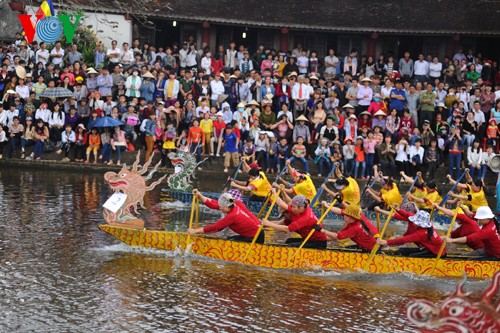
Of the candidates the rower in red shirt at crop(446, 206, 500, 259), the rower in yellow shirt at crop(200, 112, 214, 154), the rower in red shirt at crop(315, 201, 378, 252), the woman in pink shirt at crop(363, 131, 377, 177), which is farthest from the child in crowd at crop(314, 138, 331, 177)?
the rower in red shirt at crop(446, 206, 500, 259)

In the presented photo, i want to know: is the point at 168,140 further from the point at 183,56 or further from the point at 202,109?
the point at 183,56

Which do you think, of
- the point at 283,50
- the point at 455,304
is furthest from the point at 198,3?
the point at 455,304

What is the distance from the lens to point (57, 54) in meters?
30.3

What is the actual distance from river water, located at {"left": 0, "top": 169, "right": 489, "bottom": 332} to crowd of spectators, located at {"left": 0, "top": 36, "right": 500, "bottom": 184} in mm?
8892

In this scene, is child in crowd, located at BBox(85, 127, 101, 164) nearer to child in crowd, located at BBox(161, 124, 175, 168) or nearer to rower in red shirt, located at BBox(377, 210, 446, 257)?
child in crowd, located at BBox(161, 124, 175, 168)

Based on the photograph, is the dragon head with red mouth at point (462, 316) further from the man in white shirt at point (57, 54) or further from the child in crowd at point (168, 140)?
the man in white shirt at point (57, 54)

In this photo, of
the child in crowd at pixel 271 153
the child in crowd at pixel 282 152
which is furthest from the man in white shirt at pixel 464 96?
the child in crowd at pixel 271 153

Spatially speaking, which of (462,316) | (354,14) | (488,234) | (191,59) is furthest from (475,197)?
(354,14)

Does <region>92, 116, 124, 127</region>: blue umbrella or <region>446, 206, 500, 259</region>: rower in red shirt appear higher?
<region>92, 116, 124, 127</region>: blue umbrella

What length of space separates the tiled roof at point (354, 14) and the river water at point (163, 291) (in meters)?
16.2

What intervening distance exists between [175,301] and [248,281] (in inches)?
74.4

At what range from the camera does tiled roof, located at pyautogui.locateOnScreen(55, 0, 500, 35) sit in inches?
1357

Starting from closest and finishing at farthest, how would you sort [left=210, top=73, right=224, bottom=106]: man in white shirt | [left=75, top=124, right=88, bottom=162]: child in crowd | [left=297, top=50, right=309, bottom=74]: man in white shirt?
1. [left=75, top=124, right=88, bottom=162]: child in crowd
2. [left=210, top=73, right=224, bottom=106]: man in white shirt
3. [left=297, top=50, right=309, bottom=74]: man in white shirt

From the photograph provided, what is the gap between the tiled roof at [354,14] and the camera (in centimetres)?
3447
